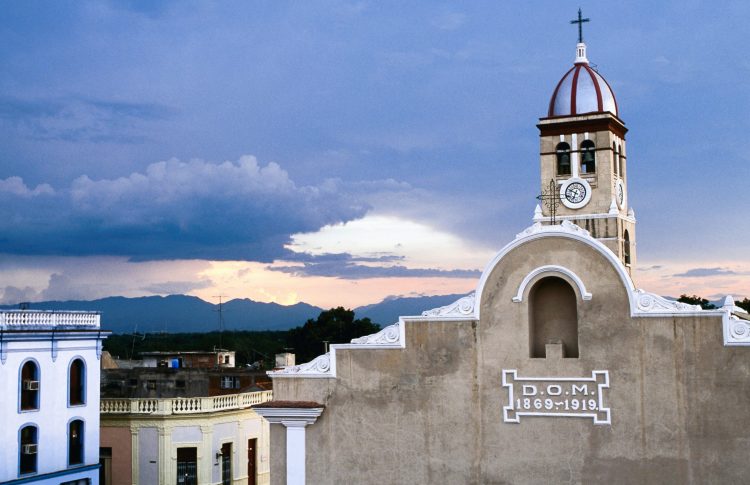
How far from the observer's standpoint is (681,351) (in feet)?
72.4

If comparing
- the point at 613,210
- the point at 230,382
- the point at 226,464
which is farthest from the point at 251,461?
the point at 613,210

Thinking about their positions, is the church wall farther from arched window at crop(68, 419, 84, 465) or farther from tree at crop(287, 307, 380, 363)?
tree at crop(287, 307, 380, 363)

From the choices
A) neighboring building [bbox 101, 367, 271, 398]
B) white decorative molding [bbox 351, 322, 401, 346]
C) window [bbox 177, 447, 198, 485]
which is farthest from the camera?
neighboring building [bbox 101, 367, 271, 398]

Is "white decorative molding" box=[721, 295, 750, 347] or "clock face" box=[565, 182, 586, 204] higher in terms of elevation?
"clock face" box=[565, 182, 586, 204]

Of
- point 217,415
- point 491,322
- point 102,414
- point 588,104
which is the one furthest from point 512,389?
point 102,414

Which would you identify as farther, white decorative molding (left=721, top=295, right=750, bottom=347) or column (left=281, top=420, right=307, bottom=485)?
column (left=281, top=420, right=307, bottom=485)

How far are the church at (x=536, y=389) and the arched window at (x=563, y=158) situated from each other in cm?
603

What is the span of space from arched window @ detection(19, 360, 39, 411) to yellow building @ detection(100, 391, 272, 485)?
4.34m

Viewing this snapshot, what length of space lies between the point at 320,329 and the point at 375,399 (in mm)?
53380

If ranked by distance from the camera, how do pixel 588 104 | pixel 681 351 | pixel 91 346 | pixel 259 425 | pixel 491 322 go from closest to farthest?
1. pixel 681 351
2. pixel 491 322
3. pixel 588 104
4. pixel 91 346
5. pixel 259 425

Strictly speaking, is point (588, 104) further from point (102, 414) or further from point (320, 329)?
point (320, 329)

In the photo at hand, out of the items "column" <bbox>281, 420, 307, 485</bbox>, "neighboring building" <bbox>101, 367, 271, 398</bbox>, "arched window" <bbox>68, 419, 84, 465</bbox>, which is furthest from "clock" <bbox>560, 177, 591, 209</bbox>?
"arched window" <bbox>68, 419, 84, 465</bbox>

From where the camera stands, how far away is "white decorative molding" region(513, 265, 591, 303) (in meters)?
23.0

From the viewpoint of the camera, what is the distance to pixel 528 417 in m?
23.2
